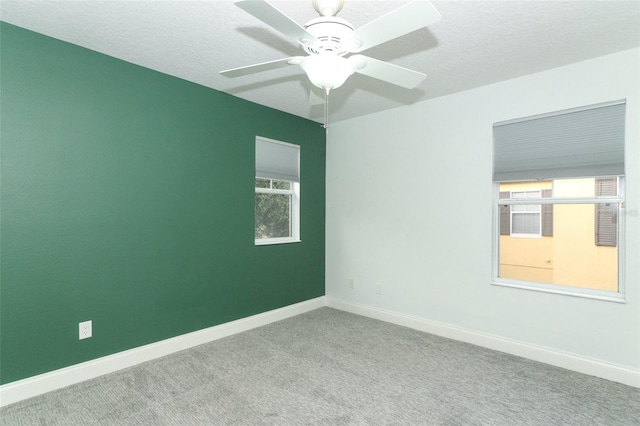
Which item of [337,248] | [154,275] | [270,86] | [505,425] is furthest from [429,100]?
[154,275]

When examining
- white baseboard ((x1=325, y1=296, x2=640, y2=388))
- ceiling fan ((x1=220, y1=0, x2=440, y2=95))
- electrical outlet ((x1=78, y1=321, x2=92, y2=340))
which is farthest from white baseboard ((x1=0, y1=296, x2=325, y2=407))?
ceiling fan ((x1=220, y1=0, x2=440, y2=95))

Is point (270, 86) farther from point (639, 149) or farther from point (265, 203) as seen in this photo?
point (639, 149)

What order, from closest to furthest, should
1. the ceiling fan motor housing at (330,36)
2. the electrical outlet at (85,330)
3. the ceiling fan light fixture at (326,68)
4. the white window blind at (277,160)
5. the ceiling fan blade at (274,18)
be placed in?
the ceiling fan blade at (274,18) → the ceiling fan motor housing at (330,36) → the ceiling fan light fixture at (326,68) → the electrical outlet at (85,330) → the white window blind at (277,160)

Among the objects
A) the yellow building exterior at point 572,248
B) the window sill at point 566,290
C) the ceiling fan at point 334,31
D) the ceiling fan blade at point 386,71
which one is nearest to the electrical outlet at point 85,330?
the ceiling fan at point 334,31

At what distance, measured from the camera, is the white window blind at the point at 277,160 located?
3848mm

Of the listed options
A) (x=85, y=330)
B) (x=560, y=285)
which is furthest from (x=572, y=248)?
(x=85, y=330)

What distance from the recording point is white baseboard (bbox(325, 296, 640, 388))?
2572 millimetres

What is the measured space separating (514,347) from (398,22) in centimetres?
300

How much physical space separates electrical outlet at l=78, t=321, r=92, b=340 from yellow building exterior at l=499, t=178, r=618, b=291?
12.0 feet

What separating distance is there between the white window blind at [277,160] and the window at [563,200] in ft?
7.44

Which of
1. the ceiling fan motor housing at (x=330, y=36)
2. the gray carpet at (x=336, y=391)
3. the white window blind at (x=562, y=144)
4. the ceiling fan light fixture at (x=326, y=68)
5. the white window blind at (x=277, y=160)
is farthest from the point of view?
the white window blind at (x=277, y=160)

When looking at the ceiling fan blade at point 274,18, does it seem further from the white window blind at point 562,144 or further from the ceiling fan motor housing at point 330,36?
the white window blind at point 562,144

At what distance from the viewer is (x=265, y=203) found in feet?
13.1

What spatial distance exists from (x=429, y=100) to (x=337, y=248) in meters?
2.15
